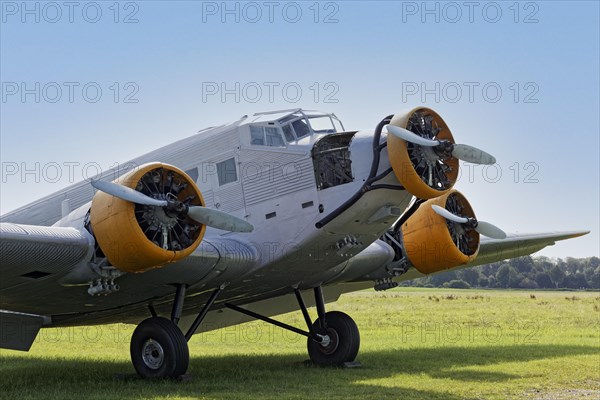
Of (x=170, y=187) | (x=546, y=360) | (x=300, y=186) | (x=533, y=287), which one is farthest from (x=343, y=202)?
(x=533, y=287)

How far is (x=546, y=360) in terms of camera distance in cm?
1777

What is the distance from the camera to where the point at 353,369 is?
16.4 meters

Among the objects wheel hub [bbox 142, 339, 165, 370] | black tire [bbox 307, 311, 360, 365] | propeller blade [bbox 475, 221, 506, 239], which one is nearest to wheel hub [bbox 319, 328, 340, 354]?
black tire [bbox 307, 311, 360, 365]

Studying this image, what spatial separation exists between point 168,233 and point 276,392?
3.10 m

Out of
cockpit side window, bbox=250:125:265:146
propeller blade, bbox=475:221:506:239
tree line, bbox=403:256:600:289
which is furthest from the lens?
tree line, bbox=403:256:600:289

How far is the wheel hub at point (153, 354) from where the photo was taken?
13.7 m

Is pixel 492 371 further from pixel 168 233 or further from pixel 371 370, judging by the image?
pixel 168 233

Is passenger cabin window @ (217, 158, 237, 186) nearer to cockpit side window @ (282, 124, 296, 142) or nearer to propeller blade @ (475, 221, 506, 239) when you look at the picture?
cockpit side window @ (282, 124, 296, 142)

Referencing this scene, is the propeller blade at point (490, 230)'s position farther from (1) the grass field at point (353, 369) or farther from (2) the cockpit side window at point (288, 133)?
(2) the cockpit side window at point (288, 133)

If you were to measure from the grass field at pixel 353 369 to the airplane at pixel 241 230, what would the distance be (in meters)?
1.09

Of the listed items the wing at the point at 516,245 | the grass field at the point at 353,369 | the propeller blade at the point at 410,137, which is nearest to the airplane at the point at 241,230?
the propeller blade at the point at 410,137

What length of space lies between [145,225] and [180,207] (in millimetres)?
667

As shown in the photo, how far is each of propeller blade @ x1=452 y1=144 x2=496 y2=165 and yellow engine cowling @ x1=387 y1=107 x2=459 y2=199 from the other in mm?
293

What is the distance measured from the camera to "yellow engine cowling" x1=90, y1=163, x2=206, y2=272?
12047 mm
